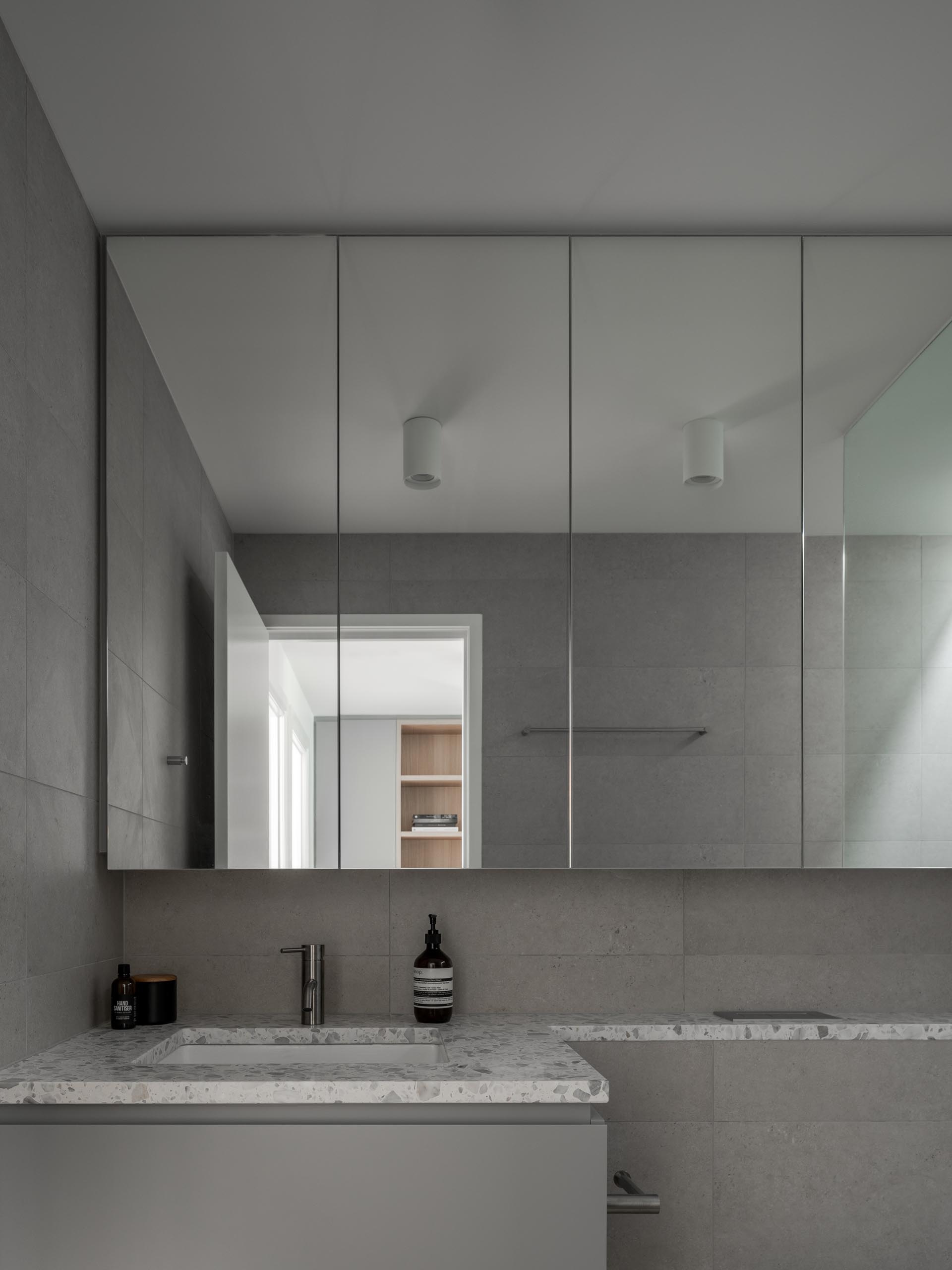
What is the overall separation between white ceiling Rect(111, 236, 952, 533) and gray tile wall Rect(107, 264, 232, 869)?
56 millimetres

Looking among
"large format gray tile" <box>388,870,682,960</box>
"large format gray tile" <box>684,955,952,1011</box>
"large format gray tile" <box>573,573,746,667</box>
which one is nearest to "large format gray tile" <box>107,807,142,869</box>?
"large format gray tile" <box>388,870,682,960</box>

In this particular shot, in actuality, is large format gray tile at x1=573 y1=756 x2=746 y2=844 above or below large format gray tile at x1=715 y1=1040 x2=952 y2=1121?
above

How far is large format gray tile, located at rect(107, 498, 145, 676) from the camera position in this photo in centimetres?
246

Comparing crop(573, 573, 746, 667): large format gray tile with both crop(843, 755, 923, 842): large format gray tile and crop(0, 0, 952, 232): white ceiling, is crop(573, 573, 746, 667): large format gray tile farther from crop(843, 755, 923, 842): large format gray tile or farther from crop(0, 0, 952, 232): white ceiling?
crop(0, 0, 952, 232): white ceiling

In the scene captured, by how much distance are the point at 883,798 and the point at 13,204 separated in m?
1.95

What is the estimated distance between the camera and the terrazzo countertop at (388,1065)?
1.85 metres

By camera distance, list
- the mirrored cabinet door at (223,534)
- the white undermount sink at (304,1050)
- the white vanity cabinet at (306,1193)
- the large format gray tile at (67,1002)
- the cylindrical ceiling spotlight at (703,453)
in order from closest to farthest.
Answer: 1. the white vanity cabinet at (306,1193)
2. the large format gray tile at (67,1002)
3. the white undermount sink at (304,1050)
4. the mirrored cabinet door at (223,534)
5. the cylindrical ceiling spotlight at (703,453)

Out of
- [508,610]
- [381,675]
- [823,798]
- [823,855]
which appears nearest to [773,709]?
[823,798]

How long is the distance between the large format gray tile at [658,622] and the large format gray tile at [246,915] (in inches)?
27.5

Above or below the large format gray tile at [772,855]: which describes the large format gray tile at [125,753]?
above

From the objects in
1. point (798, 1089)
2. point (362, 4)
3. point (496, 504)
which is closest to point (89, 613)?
point (496, 504)

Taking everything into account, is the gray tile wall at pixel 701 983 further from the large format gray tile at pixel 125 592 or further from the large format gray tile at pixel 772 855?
the large format gray tile at pixel 125 592

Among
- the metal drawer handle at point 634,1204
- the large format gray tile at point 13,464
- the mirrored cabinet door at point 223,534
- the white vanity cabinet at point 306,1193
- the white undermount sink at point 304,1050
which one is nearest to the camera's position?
the white vanity cabinet at point 306,1193

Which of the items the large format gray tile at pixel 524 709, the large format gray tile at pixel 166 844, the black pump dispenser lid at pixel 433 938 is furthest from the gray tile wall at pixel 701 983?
the large format gray tile at pixel 524 709
